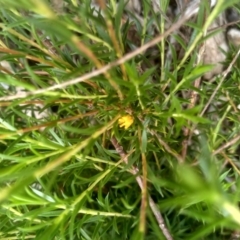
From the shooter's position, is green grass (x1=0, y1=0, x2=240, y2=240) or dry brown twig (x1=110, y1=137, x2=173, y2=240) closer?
green grass (x1=0, y1=0, x2=240, y2=240)

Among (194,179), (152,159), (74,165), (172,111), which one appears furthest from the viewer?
(152,159)

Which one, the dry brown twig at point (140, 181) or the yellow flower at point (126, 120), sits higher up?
the yellow flower at point (126, 120)

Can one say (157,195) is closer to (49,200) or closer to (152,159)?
(152,159)

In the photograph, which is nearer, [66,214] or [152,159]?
[66,214]

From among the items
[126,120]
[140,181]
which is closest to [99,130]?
[126,120]

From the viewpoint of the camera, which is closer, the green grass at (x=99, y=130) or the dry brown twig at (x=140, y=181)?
the green grass at (x=99, y=130)

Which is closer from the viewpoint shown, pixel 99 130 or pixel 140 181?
pixel 99 130

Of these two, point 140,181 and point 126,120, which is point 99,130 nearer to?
point 126,120

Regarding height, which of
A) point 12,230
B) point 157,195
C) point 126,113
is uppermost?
point 126,113

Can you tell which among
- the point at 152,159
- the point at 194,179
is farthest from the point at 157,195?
the point at 194,179

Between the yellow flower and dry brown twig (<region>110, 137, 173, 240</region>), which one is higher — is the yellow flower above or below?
above

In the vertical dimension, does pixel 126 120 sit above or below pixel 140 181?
above
